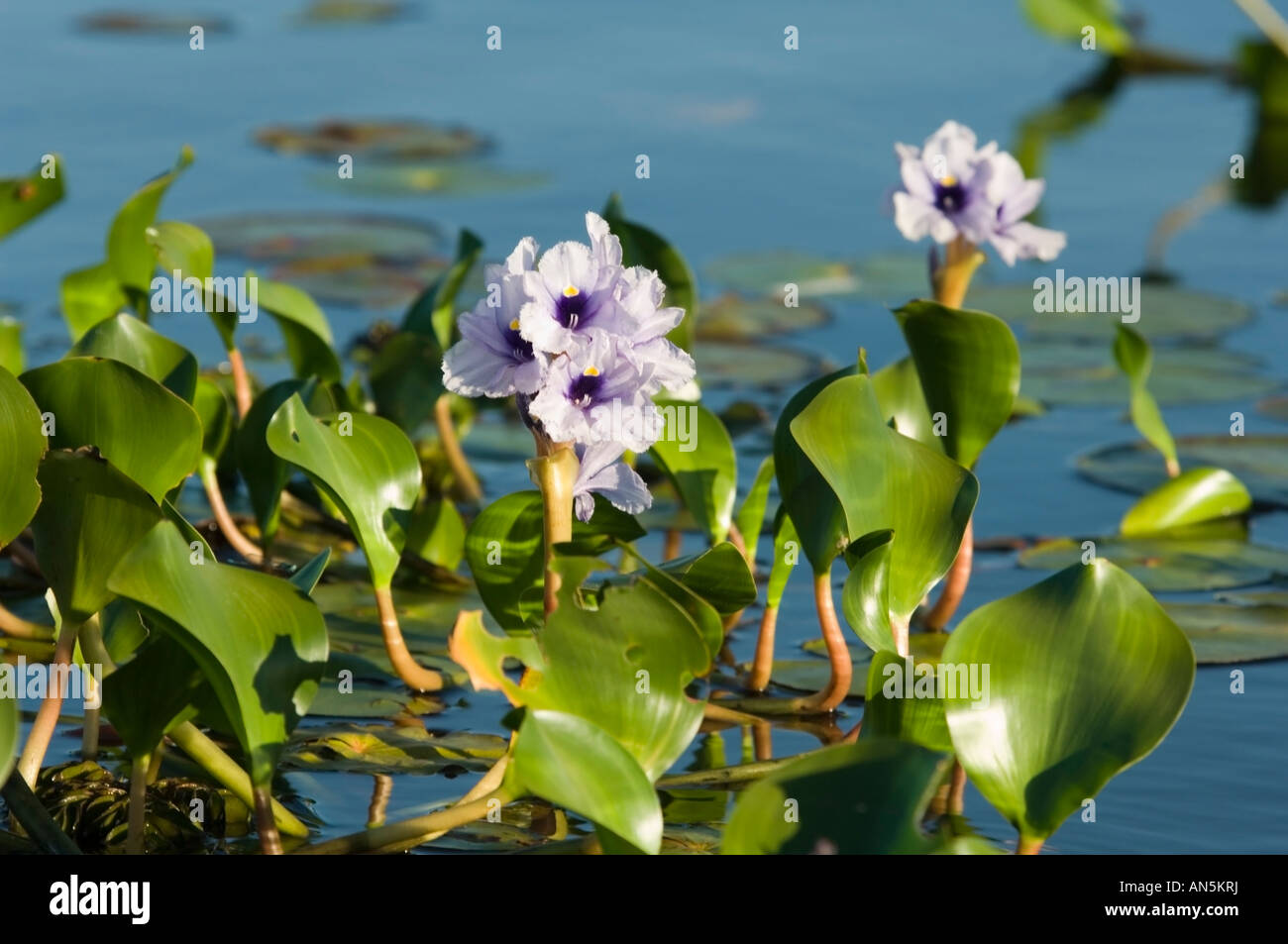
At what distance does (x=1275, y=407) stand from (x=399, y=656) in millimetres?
2183

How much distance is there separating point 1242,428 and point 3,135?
383 centimetres

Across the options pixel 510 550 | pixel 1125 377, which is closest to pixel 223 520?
pixel 510 550

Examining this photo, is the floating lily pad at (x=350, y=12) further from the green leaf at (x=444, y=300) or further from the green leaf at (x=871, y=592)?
the green leaf at (x=871, y=592)

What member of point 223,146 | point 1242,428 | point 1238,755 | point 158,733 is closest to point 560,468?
point 158,733

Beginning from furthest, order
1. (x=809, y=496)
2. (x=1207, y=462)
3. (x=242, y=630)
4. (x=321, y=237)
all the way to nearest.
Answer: (x=321, y=237) < (x=1207, y=462) < (x=809, y=496) < (x=242, y=630)

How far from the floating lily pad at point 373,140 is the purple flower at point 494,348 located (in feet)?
12.7

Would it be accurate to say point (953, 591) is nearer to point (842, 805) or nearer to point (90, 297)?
point (842, 805)

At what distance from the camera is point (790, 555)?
2480mm

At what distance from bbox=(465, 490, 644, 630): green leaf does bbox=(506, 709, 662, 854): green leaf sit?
553mm

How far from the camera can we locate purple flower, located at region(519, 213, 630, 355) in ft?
6.30

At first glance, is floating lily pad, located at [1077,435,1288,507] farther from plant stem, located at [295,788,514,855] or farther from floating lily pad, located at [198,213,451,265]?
floating lily pad, located at [198,213,451,265]

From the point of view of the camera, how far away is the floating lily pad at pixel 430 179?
546 centimetres

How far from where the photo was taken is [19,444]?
2.01 metres
